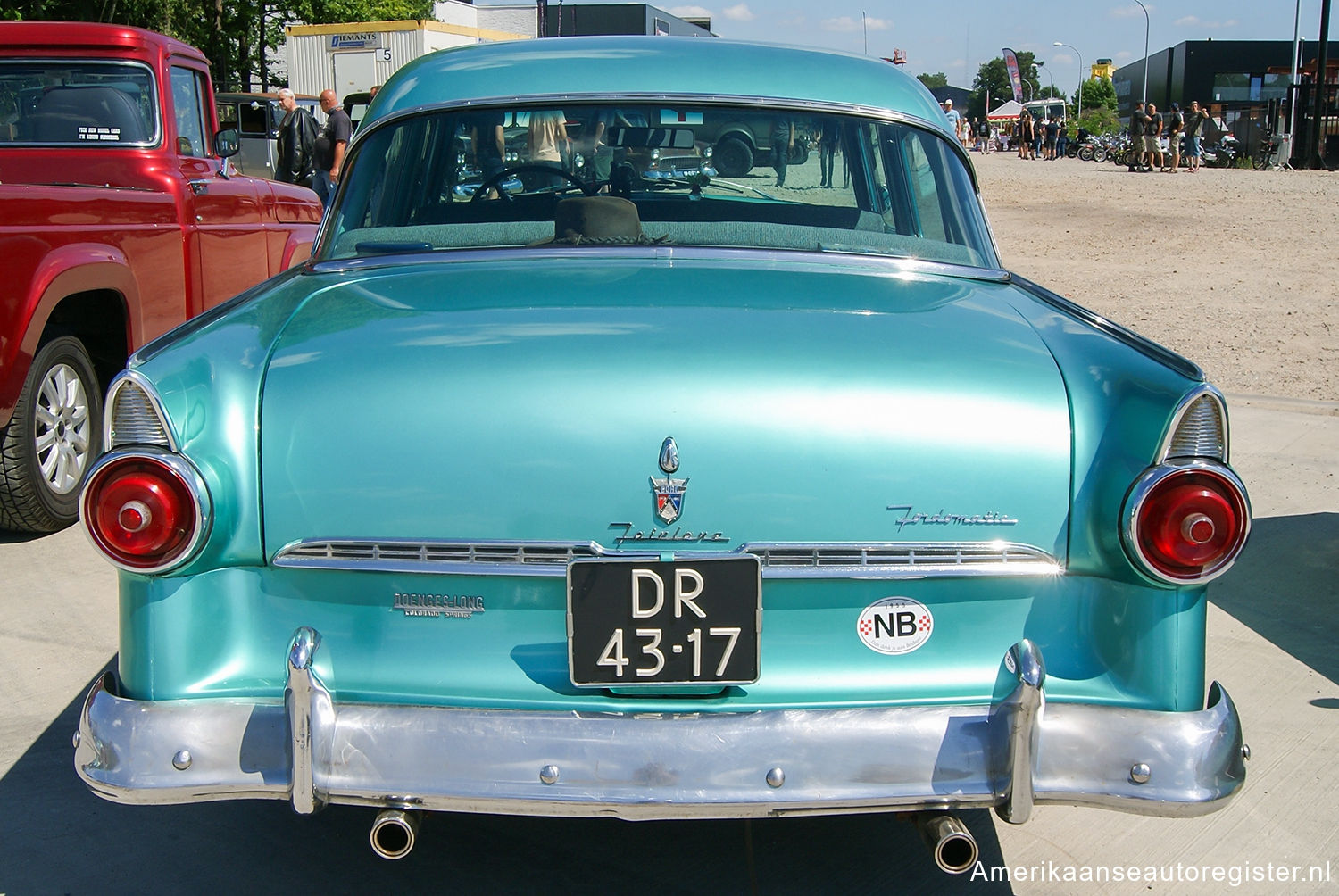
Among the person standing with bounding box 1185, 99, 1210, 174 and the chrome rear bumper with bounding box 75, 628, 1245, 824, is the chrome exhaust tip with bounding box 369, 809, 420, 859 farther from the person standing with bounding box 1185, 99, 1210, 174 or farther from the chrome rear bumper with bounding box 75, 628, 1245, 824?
the person standing with bounding box 1185, 99, 1210, 174

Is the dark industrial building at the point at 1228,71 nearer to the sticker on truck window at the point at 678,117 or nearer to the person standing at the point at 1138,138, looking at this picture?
the person standing at the point at 1138,138

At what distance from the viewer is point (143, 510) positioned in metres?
2.18

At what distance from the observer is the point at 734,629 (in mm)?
2174

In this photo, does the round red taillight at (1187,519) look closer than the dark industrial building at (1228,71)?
Yes

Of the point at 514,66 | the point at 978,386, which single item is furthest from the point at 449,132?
the point at 978,386

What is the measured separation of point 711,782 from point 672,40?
8.17 feet

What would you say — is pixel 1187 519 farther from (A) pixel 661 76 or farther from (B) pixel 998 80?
(B) pixel 998 80

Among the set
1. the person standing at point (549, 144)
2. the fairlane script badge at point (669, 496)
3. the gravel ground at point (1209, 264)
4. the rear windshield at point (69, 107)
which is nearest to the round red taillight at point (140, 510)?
the fairlane script badge at point (669, 496)

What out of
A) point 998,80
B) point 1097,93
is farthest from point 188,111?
point 998,80

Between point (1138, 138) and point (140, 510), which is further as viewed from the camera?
point (1138, 138)

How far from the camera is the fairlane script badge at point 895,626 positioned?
223 cm

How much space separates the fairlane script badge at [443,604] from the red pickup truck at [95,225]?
10.7 feet

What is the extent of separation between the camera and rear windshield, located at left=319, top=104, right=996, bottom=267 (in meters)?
3.13

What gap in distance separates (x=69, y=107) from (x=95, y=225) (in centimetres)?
154
